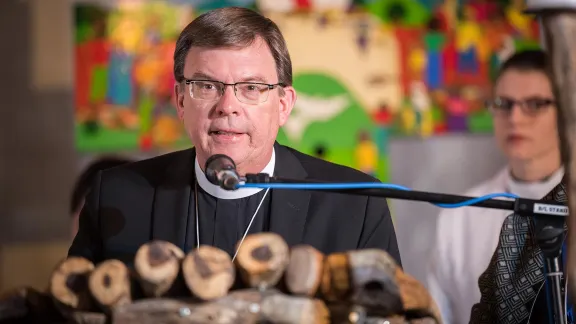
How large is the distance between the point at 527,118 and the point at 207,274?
2.66 m

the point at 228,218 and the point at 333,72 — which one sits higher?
the point at 333,72

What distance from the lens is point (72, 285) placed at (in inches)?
59.1

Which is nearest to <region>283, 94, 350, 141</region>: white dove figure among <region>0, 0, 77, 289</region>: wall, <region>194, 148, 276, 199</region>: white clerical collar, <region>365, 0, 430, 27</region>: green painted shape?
<region>365, 0, 430, 27</region>: green painted shape

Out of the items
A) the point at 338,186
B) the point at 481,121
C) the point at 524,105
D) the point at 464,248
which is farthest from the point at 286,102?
the point at 481,121

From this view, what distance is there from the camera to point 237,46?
210 centimetres

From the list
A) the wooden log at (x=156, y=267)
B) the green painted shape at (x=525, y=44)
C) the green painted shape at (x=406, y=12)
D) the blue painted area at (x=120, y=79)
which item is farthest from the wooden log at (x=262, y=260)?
the green painted shape at (x=525, y=44)

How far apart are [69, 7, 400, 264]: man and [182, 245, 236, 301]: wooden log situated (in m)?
0.69

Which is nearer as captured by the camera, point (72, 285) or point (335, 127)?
point (72, 285)

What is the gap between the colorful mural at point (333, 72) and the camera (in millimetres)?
4141

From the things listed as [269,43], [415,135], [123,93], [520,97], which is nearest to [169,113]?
[123,93]

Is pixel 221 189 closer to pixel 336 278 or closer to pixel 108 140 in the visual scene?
pixel 336 278

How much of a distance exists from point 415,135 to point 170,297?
2.86 metres

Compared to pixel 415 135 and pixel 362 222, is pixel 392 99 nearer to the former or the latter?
pixel 415 135

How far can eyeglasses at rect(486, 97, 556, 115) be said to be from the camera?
3.70 m
